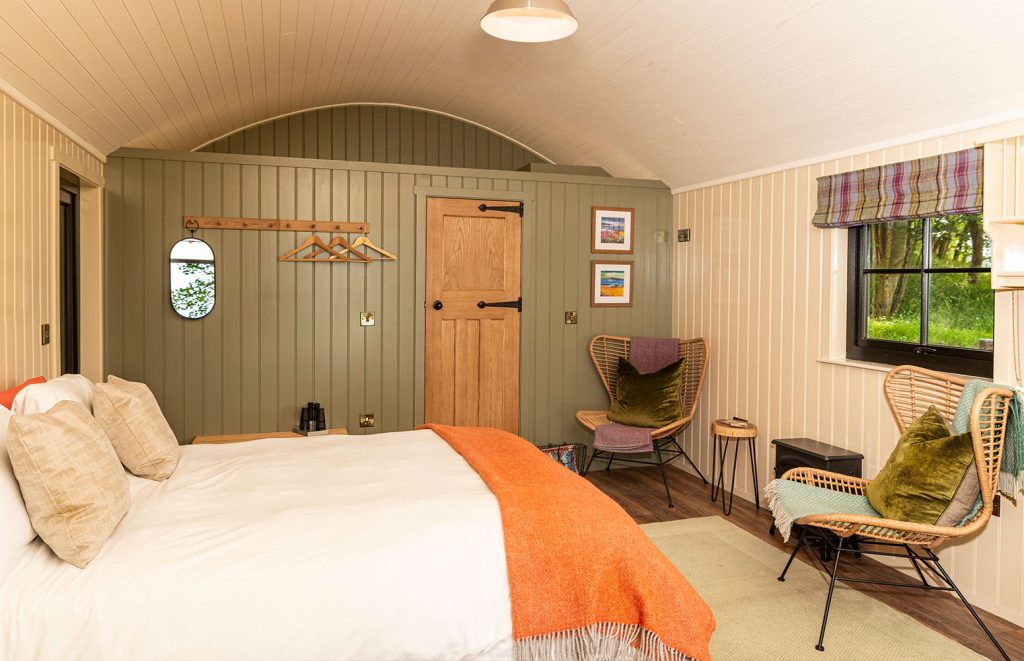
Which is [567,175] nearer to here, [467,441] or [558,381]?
[558,381]

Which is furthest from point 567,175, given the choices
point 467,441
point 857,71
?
point 467,441

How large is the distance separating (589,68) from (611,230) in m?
1.50

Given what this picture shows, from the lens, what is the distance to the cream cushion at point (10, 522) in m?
1.78

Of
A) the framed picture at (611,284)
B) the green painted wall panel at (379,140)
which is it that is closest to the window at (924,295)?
the framed picture at (611,284)

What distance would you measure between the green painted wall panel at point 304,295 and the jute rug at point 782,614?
1.85 m

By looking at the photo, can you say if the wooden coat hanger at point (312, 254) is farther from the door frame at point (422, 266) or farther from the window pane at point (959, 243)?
the window pane at point (959, 243)

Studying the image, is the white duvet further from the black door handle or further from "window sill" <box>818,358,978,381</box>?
the black door handle

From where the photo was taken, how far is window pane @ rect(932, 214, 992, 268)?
3.20 meters

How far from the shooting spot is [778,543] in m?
3.70

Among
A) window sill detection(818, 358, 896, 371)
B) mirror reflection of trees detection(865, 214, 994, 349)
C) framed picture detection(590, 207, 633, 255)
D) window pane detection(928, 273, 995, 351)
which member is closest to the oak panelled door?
framed picture detection(590, 207, 633, 255)

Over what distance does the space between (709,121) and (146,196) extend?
3.42 meters

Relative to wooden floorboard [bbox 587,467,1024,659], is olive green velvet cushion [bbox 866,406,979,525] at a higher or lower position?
higher

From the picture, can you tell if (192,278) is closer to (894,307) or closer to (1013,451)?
(894,307)

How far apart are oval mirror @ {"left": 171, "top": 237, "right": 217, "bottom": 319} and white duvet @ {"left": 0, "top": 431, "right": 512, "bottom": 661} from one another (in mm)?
2181
